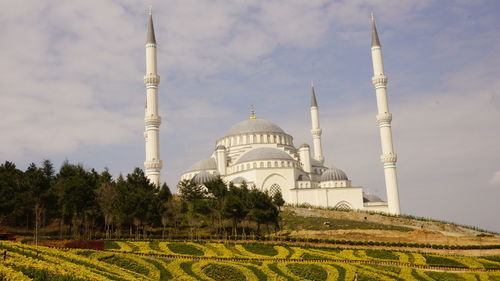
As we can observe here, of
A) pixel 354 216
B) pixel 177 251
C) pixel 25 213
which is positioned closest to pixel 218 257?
pixel 177 251

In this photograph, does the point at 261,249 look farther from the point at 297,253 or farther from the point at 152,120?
the point at 152,120

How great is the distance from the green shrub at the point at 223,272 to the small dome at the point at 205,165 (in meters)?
47.8

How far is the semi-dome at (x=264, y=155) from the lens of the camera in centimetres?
6744

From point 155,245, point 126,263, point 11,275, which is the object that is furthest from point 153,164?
point 11,275

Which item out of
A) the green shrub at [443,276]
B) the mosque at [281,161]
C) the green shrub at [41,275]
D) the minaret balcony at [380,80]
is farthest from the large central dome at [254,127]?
the green shrub at [41,275]

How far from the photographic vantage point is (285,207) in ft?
190

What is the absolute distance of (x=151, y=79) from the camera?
2283 inches

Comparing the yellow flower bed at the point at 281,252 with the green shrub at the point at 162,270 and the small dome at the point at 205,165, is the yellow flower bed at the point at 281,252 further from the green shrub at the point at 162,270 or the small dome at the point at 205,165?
the small dome at the point at 205,165

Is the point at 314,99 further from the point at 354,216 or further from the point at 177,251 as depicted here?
the point at 177,251

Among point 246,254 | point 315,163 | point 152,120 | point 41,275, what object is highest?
point 152,120

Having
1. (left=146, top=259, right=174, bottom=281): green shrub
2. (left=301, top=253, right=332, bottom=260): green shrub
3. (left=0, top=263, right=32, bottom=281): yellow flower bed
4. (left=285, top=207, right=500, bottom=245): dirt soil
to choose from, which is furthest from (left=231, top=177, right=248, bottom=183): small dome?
(left=0, top=263, right=32, bottom=281): yellow flower bed

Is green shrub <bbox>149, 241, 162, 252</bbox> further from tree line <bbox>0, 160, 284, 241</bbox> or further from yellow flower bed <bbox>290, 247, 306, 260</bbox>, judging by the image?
yellow flower bed <bbox>290, 247, 306, 260</bbox>

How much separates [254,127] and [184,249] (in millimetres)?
47998

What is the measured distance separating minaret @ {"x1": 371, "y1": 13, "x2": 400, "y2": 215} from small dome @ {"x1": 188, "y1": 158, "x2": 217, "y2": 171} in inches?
972
